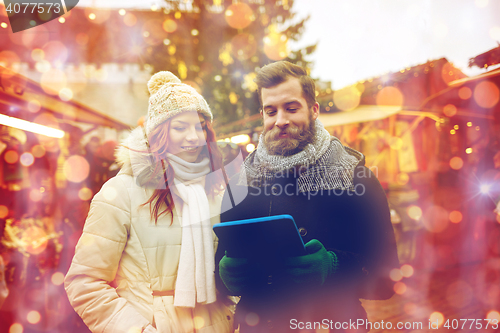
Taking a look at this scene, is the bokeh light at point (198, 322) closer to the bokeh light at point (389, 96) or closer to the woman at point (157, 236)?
the woman at point (157, 236)

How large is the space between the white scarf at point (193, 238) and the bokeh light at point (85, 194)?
101 inches

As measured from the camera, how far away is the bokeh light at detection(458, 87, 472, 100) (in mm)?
3359

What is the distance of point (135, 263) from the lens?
1.36 m

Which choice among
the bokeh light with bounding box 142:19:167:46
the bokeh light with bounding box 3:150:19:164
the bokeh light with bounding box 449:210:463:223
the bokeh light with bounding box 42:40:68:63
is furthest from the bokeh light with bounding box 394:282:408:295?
the bokeh light with bounding box 42:40:68:63

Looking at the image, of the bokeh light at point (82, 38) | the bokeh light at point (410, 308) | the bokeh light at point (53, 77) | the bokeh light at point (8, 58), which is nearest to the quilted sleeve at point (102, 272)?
the bokeh light at point (410, 308)

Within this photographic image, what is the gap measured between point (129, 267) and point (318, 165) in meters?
1.21

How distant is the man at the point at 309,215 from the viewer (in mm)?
1270

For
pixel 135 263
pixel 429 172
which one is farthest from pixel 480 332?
pixel 135 263

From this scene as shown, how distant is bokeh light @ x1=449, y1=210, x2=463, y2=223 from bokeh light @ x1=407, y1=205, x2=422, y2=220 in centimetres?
53

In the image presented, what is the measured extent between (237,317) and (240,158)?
1066mm

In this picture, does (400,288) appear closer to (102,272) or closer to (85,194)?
(102,272)

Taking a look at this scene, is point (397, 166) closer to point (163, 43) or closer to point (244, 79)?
point (244, 79)

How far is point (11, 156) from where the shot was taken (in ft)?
10.1

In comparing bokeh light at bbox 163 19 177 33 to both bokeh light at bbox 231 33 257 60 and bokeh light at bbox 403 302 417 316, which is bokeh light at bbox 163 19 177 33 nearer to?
bokeh light at bbox 231 33 257 60
